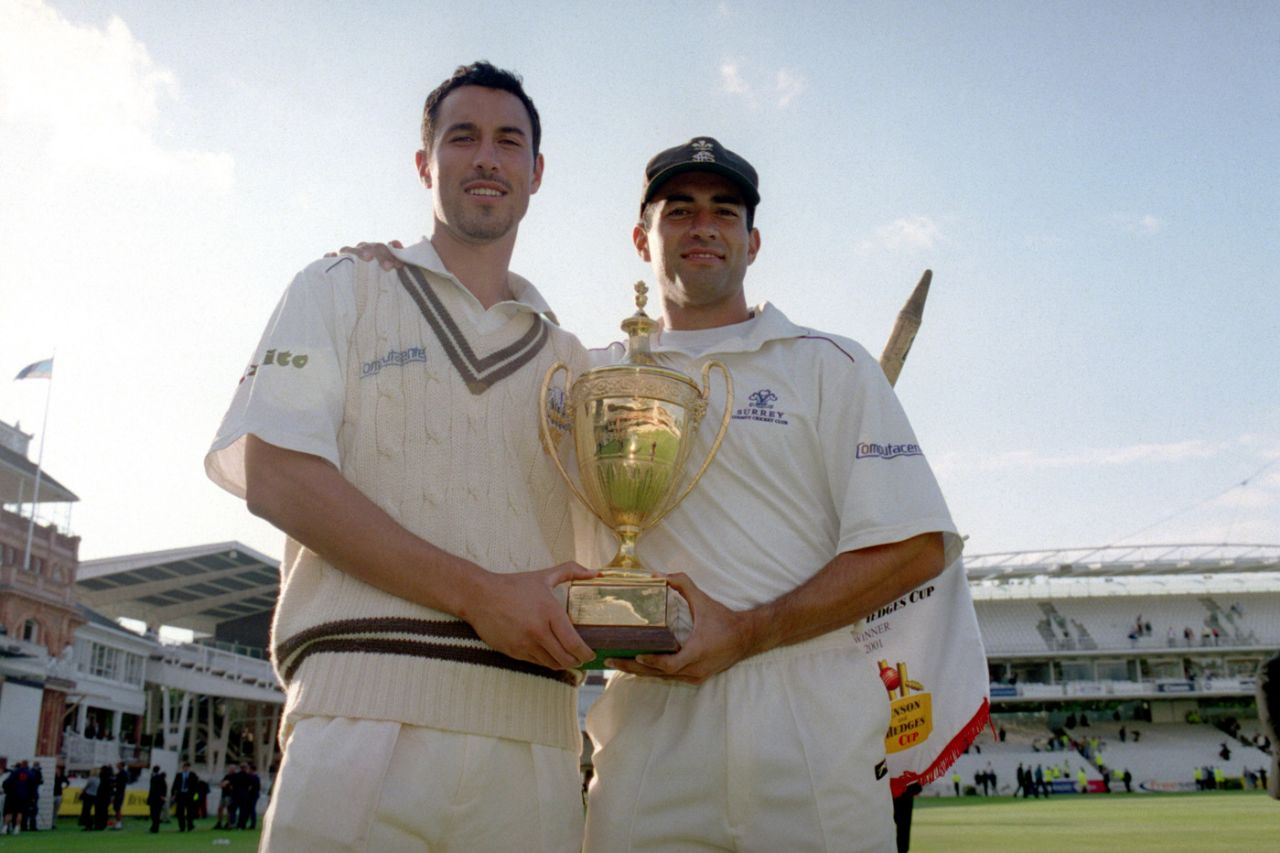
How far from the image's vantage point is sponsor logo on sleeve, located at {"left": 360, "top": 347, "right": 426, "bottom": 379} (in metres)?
2.68

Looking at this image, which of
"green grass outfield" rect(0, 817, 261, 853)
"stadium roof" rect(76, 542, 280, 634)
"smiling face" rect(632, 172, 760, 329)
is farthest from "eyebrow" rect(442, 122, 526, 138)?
"stadium roof" rect(76, 542, 280, 634)

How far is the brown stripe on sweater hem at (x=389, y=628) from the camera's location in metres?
2.47

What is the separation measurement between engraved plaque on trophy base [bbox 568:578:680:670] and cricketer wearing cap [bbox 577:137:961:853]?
0.08 metres

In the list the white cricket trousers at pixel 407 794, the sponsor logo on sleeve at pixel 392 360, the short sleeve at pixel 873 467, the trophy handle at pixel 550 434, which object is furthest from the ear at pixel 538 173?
the white cricket trousers at pixel 407 794

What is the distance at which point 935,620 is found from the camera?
13.1 ft

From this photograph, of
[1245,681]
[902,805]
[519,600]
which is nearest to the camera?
[519,600]

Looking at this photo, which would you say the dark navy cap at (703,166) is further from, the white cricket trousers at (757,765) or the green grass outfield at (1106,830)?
the green grass outfield at (1106,830)

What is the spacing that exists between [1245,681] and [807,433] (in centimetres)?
5930

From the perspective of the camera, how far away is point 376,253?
2.93 meters

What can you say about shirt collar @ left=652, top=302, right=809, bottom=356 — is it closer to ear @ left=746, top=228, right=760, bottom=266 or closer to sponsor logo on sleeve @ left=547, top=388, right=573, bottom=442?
ear @ left=746, top=228, right=760, bottom=266

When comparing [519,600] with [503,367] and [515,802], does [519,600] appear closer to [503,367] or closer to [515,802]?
[515,802]

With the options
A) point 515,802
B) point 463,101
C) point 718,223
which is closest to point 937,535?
point 718,223

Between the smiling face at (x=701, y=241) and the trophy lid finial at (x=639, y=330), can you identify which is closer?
the trophy lid finial at (x=639, y=330)

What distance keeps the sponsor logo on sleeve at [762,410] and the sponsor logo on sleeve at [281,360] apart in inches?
47.7
